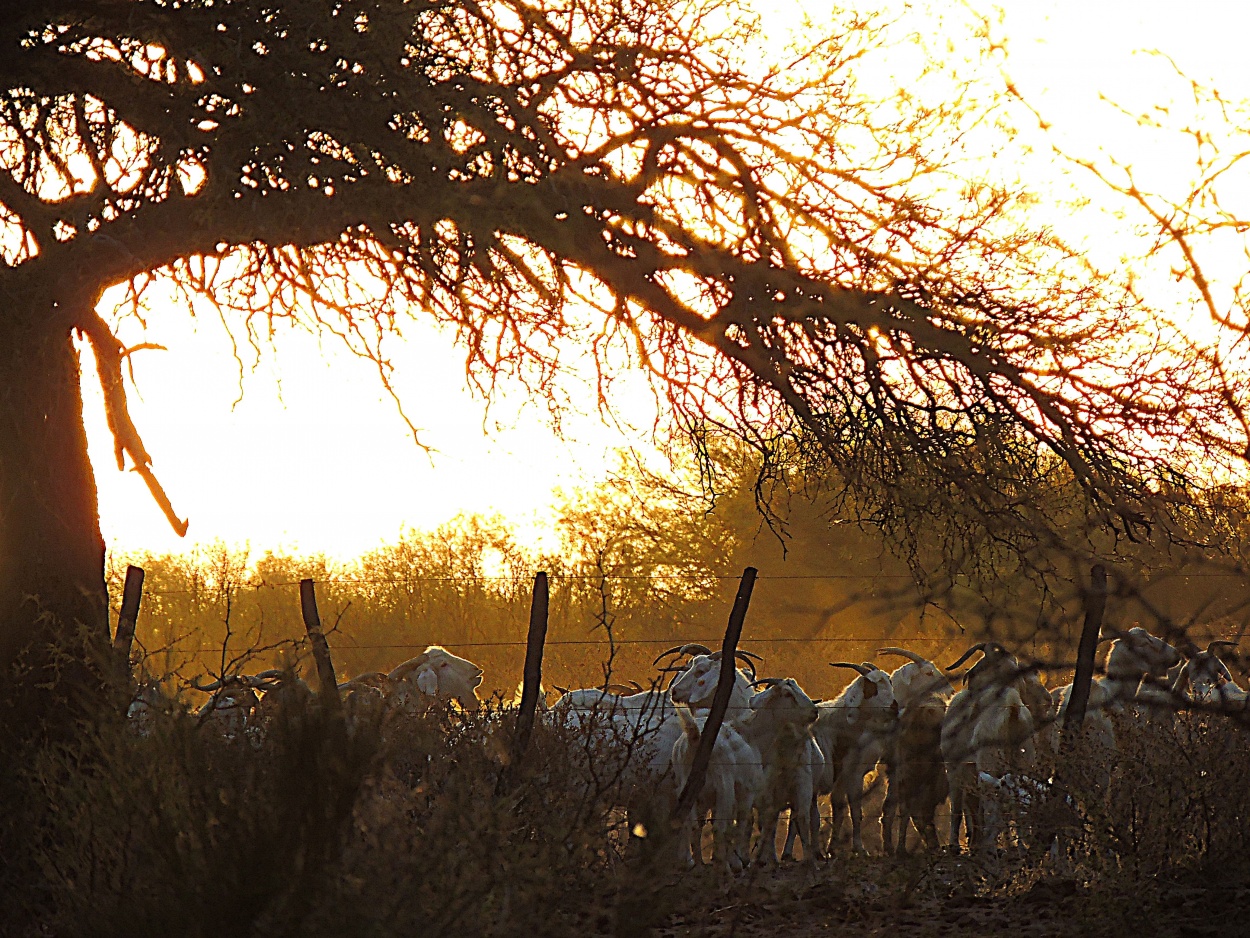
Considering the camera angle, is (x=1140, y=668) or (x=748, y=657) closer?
(x=1140, y=668)

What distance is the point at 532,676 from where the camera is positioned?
8.57 meters

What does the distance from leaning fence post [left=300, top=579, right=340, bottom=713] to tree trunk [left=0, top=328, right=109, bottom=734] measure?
1.35 meters

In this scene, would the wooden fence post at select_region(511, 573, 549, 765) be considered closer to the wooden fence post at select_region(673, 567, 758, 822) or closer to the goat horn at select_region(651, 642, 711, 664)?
the wooden fence post at select_region(673, 567, 758, 822)

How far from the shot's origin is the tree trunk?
346 inches

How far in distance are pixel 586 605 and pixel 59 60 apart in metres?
25.6

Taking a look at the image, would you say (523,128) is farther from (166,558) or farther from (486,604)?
(166,558)

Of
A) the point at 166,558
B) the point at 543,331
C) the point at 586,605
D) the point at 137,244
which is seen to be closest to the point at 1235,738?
the point at 543,331

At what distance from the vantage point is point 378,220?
804 cm

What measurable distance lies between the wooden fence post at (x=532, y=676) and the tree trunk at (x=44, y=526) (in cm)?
265

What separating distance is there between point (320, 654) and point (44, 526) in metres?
2.03

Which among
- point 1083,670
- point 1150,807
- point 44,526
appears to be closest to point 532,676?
point 44,526

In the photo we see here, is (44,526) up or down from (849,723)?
up

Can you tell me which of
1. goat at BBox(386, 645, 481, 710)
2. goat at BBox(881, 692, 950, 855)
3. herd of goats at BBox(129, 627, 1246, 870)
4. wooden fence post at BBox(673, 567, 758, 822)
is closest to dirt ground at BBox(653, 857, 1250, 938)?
herd of goats at BBox(129, 627, 1246, 870)

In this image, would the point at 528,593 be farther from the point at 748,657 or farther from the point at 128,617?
the point at 128,617
